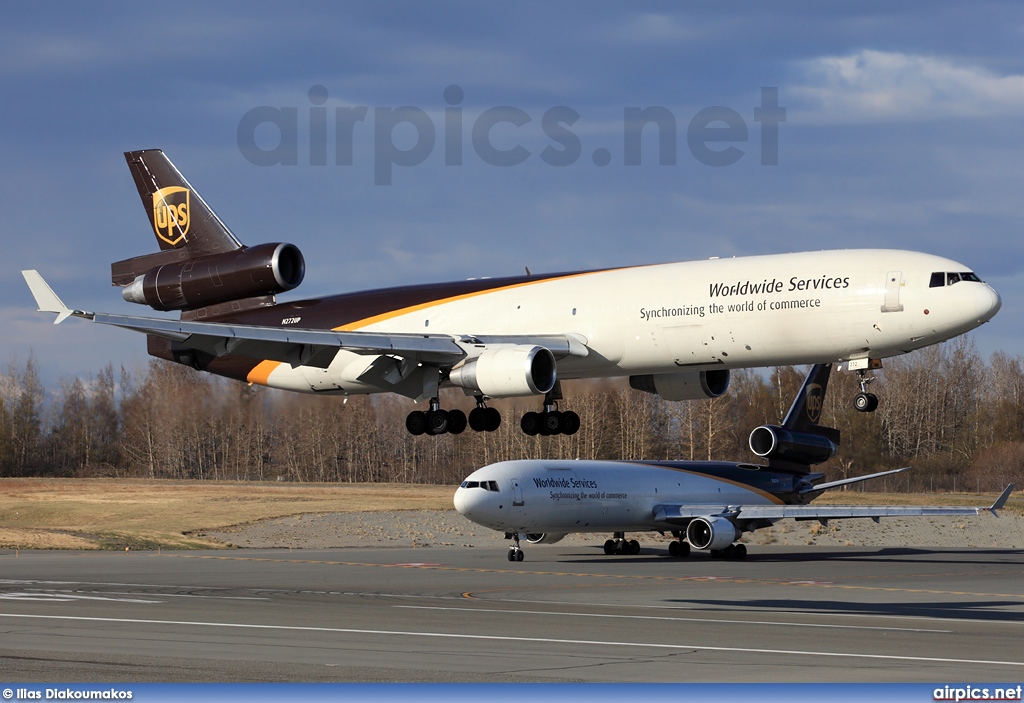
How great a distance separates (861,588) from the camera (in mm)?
65375

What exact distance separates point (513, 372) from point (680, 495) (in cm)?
5219

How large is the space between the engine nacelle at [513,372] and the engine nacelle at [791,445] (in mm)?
53943

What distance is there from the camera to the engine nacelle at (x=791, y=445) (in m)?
93.8

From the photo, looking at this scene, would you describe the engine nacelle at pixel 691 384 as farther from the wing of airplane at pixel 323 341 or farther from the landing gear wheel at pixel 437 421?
the landing gear wheel at pixel 437 421

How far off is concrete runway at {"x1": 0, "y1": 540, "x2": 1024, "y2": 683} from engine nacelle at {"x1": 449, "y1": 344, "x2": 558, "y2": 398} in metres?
7.54

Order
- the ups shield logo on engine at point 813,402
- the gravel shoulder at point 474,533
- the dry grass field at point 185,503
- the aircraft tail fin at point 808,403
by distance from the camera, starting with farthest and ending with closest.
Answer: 1. the gravel shoulder at point 474,533
2. the dry grass field at point 185,503
3. the ups shield logo on engine at point 813,402
4. the aircraft tail fin at point 808,403

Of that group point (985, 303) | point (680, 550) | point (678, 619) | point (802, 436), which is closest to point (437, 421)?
point (678, 619)

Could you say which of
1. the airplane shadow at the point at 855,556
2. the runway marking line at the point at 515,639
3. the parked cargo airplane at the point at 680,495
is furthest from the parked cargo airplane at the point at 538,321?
the airplane shadow at the point at 855,556

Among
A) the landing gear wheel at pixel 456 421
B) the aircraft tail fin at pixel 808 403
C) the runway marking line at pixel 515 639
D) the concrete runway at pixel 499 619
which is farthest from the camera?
the aircraft tail fin at pixel 808 403

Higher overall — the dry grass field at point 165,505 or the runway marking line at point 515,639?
the dry grass field at point 165,505

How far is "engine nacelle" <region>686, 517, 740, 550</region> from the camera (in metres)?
86.6

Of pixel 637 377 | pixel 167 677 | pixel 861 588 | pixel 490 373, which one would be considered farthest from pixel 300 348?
pixel 861 588

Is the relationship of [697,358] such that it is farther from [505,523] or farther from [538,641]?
[505,523]

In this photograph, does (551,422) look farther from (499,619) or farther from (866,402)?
(866,402)
